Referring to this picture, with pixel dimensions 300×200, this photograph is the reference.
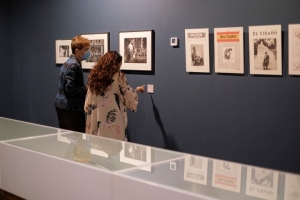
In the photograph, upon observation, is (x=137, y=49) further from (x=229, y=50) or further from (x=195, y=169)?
(x=195, y=169)

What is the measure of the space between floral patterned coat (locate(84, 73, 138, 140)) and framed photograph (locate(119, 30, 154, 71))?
3.08ft

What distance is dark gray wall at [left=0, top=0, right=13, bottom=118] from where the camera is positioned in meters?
6.54

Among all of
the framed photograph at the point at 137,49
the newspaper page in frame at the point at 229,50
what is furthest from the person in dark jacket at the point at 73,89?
the newspaper page in frame at the point at 229,50

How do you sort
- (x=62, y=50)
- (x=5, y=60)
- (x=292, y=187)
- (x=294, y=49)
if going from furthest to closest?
(x=5, y=60)
(x=62, y=50)
(x=294, y=49)
(x=292, y=187)

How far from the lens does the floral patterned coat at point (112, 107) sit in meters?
3.82

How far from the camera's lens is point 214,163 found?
1926mm

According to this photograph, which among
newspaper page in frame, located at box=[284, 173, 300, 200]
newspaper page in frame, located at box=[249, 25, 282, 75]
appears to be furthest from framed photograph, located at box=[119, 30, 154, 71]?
newspaper page in frame, located at box=[284, 173, 300, 200]

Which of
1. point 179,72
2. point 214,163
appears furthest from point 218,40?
point 214,163

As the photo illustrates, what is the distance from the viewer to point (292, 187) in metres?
1.58

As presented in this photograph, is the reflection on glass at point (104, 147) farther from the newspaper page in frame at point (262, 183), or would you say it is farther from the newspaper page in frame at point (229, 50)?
the newspaper page in frame at point (229, 50)

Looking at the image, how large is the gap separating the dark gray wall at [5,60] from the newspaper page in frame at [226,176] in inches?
209

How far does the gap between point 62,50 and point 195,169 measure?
4293 mm

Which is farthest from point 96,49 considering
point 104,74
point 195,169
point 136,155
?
point 195,169

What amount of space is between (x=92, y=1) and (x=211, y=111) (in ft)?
7.21
